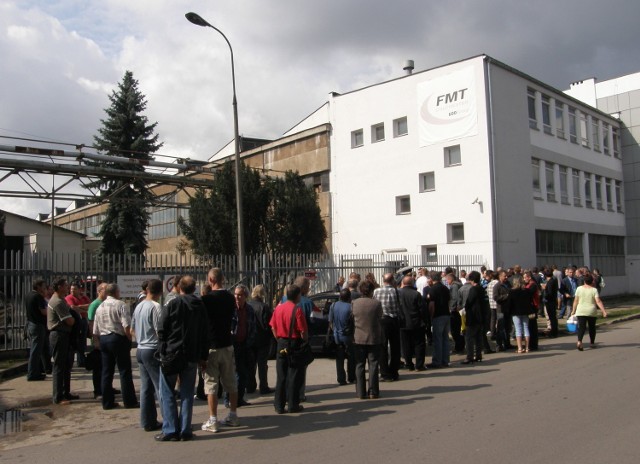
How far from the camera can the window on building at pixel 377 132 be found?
31.1 metres

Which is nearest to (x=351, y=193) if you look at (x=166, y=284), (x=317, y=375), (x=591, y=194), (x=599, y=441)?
(x=591, y=194)

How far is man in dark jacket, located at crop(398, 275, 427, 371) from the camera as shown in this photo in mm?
11375

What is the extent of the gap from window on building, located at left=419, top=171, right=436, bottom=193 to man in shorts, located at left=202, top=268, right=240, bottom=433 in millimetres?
22061

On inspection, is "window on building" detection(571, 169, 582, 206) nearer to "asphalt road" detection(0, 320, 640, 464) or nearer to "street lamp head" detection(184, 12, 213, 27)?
"street lamp head" detection(184, 12, 213, 27)

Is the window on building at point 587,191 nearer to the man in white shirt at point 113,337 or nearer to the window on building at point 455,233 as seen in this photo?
the window on building at point 455,233

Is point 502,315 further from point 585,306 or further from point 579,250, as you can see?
point 579,250

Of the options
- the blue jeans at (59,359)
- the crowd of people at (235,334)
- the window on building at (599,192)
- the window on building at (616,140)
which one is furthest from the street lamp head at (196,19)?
the window on building at (616,140)

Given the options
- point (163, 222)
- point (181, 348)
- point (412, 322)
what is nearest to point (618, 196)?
point (412, 322)

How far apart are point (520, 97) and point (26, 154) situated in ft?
71.9

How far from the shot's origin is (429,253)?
93.9 ft

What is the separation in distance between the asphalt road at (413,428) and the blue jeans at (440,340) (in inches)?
60.5

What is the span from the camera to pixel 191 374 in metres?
7.05

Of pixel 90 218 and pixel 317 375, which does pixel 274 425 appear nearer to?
pixel 317 375

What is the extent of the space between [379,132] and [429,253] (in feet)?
23.1
